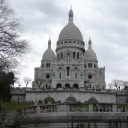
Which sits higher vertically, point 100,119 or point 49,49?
point 49,49

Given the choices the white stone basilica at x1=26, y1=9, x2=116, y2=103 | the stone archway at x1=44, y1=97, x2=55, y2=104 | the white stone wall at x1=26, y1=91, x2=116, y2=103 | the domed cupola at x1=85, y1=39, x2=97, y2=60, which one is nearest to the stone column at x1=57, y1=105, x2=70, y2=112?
the stone archway at x1=44, y1=97, x2=55, y2=104

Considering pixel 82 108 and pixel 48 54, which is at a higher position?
pixel 48 54

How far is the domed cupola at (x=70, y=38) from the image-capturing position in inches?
5349

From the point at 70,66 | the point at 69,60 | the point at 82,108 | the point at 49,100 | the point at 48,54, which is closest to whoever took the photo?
the point at 82,108

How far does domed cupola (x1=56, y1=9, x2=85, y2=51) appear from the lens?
13588 cm

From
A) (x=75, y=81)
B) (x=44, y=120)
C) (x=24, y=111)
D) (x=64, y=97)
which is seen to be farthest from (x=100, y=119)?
(x=75, y=81)

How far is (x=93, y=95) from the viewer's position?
299 ft

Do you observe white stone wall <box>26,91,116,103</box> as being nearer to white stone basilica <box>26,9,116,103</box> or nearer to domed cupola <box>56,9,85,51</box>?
white stone basilica <box>26,9,116,103</box>

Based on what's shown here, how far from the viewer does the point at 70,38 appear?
13575 centimetres

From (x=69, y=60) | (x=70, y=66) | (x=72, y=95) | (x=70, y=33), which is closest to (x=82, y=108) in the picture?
(x=72, y=95)

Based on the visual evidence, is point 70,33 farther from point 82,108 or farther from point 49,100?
point 82,108

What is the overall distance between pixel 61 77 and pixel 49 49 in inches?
1049

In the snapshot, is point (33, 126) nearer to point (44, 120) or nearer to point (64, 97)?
point (44, 120)

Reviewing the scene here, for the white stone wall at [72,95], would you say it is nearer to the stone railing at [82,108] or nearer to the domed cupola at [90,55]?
the domed cupola at [90,55]
